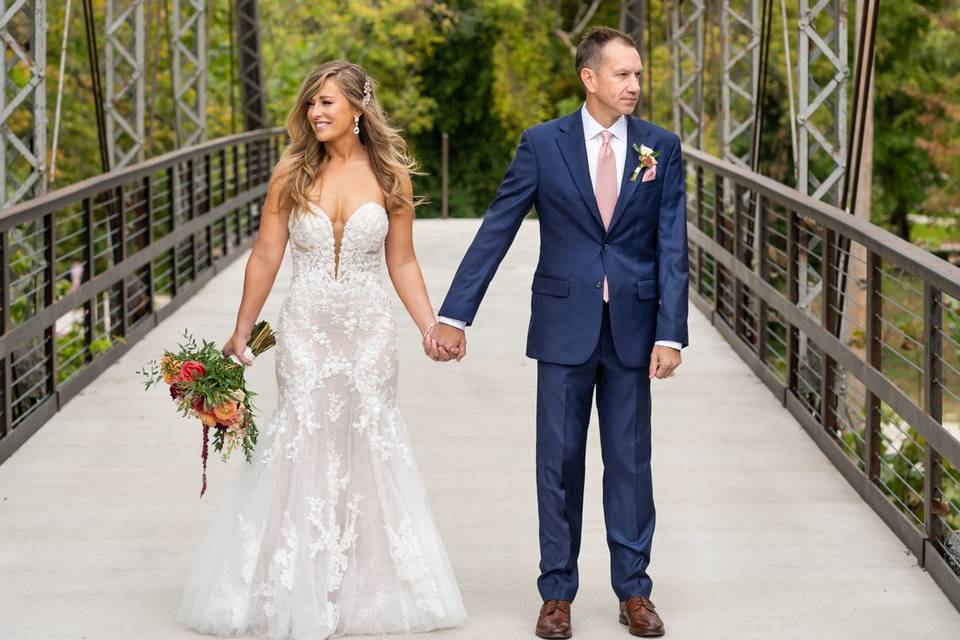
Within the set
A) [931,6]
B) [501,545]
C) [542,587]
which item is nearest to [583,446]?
[542,587]

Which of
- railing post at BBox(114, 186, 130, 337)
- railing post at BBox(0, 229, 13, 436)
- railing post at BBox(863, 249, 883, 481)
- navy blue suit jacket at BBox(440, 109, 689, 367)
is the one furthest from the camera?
railing post at BBox(114, 186, 130, 337)

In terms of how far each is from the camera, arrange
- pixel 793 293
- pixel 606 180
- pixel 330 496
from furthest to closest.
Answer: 1. pixel 793 293
2. pixel 330 496
3. pixel 606 180

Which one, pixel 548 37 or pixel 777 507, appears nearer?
Answer: pixel 777 507

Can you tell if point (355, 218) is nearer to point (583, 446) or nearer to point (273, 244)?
point (273, 244)

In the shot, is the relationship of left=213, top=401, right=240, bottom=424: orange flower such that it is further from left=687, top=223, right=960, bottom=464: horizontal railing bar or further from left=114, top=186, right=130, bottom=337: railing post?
left=114, top=186, right=130, bottom=337: railing post

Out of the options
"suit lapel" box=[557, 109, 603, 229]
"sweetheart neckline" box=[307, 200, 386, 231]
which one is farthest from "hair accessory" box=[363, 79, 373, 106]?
"suit lapel" box=[557, 109, 603, 229]

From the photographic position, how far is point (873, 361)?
278 inches

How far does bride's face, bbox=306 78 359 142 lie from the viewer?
5215mm

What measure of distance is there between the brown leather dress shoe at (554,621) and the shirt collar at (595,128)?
135cm

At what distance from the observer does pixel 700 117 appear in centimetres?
1869

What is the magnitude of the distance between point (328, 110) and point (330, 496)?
112 cm

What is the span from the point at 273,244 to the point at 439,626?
1220 mm

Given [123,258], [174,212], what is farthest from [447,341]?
[174,212]

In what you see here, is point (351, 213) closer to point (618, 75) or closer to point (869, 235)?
point (618, 75)
